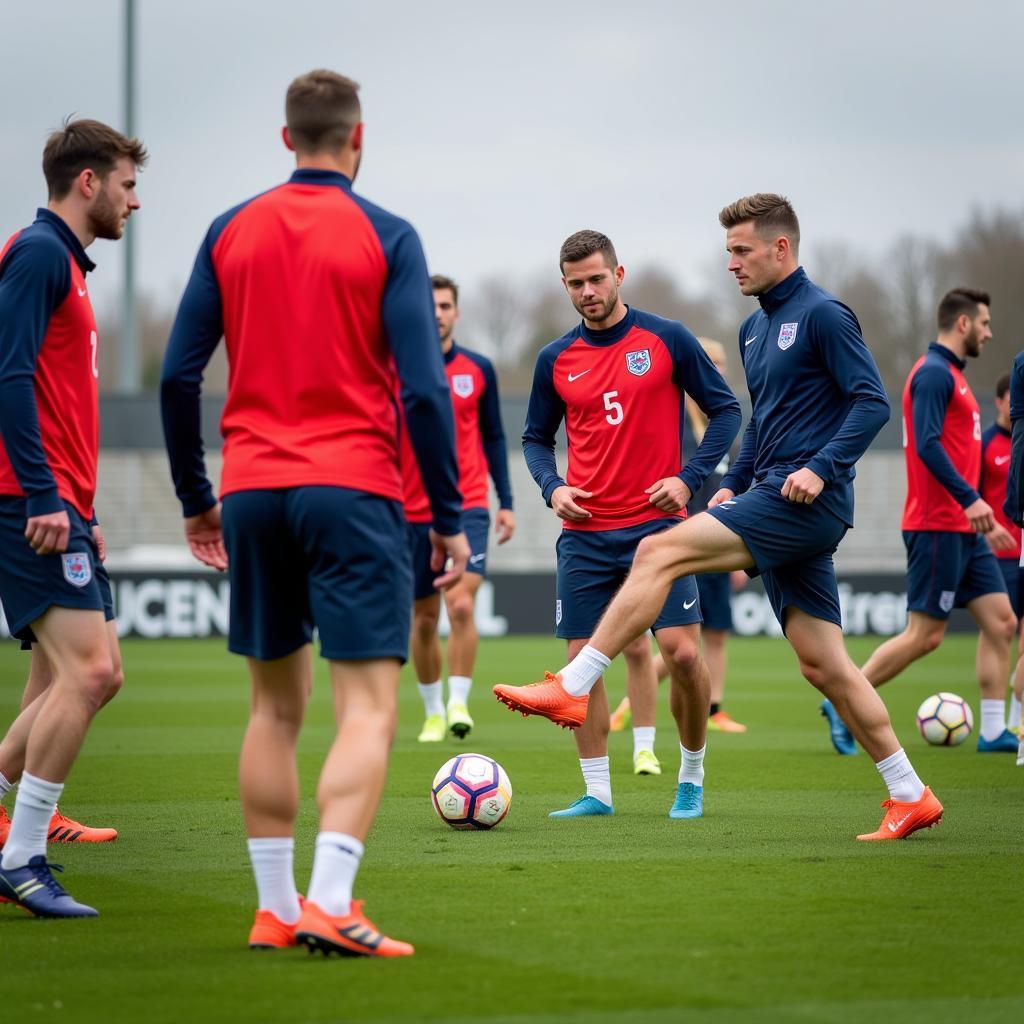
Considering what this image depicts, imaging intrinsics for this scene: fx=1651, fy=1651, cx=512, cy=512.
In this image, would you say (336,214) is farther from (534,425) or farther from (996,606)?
(996,606)

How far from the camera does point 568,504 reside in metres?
7.47

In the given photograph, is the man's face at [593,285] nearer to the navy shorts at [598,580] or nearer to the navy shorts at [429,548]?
the navy shorts at [598,580]

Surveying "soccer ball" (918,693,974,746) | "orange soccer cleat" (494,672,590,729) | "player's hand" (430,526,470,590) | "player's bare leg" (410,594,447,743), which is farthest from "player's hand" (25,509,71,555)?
"soccer ball" (918,693,974,746)

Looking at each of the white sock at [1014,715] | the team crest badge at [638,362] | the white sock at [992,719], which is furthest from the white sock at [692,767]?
the white sock at [1014,715]

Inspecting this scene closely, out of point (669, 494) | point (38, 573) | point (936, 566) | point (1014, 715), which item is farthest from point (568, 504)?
point (1014, 715)

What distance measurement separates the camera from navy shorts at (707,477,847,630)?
6379 mm

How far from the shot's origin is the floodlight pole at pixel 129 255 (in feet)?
102

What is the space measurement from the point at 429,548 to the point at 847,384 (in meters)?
4.91

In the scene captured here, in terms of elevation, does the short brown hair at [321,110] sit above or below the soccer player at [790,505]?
above

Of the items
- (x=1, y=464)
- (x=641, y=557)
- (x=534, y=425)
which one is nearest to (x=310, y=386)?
(x=1, y=464)

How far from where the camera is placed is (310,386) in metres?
4.45

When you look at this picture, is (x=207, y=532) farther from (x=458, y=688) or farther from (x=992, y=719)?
(x=992, y=719)

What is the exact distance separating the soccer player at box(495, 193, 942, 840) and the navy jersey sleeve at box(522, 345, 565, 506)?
1.08m

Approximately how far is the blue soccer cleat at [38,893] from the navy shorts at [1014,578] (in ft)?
28.5
